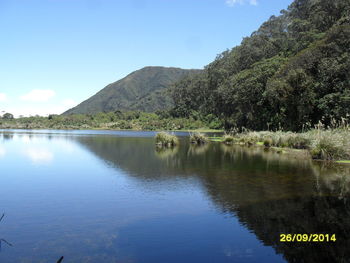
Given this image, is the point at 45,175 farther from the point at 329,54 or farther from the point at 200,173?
the point at 329,54

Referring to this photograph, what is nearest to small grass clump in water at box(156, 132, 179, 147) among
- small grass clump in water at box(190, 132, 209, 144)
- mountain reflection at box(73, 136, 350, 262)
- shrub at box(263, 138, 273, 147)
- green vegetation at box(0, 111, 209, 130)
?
small grass clump in water at box(190, 132, 209, 144)

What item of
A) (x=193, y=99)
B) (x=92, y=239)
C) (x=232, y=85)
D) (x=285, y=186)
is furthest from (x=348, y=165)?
(x=193, y=99)

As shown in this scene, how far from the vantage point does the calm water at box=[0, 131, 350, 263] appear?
23.4 ft

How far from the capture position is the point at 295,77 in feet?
128

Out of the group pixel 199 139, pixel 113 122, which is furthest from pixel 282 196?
pixel 113 122

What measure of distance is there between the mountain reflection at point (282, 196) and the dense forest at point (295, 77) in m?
18.1

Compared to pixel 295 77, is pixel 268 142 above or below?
below

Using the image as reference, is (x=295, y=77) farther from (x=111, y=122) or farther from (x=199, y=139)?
(x=111, y=122)

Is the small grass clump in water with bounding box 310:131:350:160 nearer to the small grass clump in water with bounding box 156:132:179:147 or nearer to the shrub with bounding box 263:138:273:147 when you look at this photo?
the shrub with bounding box 263:138:273:147

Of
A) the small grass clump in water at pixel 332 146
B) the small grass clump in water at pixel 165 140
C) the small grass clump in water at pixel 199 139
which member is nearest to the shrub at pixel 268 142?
the small grass clump in water at pixel 199 139

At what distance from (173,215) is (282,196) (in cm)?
468

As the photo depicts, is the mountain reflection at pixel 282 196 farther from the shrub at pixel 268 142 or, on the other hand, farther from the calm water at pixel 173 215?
the shrub at pixel 268 142

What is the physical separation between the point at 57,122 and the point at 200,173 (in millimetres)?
136879

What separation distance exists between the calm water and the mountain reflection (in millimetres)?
35
